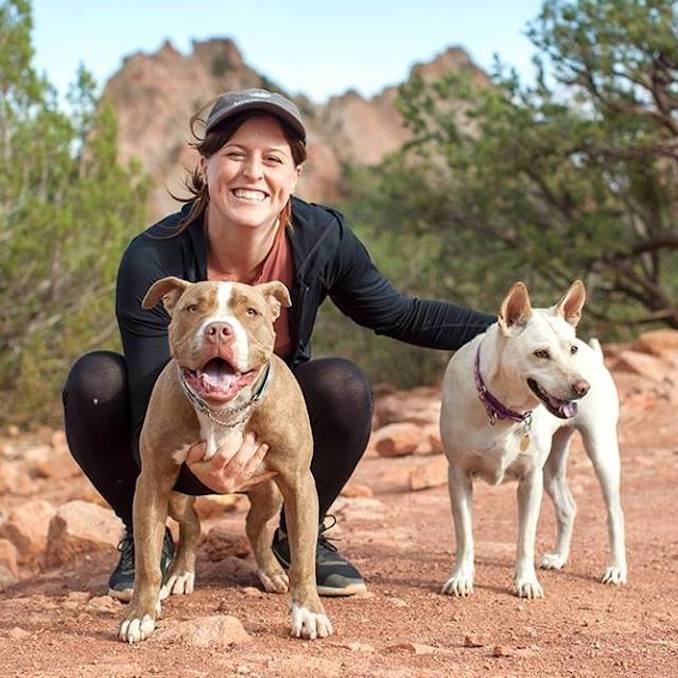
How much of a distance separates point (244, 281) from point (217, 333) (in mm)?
1051

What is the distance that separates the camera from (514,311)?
4461mm

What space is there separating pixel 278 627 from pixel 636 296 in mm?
10429

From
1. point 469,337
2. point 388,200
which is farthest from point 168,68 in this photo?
point 469,337

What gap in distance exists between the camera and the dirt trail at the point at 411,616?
3365mm

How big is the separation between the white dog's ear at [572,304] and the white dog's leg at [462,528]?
74 centimetres

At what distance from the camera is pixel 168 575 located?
14.7 ft

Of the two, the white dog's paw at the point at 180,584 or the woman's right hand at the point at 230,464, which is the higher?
the woman's right hand at the point at 230,464

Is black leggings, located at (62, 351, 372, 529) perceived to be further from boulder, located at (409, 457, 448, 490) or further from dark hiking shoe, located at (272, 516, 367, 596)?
boulder, located at (409, 457, 448, 490)

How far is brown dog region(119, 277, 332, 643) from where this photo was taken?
11.2 feet

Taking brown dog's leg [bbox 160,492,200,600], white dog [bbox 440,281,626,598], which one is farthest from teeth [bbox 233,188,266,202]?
brown dog's leg [bbox 160,492,200,600]

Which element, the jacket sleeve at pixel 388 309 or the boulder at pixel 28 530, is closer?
the jacket sleeve at pixel 388 309

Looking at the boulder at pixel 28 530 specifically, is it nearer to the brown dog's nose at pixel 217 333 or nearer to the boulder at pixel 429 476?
the boulder at pixel 429 476

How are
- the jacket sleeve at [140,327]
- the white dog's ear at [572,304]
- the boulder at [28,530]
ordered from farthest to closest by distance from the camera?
the boulder at [28,530], the white dog's ear at [572,304], the jacket sleeve at [140,327]

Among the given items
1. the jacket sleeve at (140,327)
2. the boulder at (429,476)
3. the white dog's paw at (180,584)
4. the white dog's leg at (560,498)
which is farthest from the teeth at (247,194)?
the boulder at (429,476)
